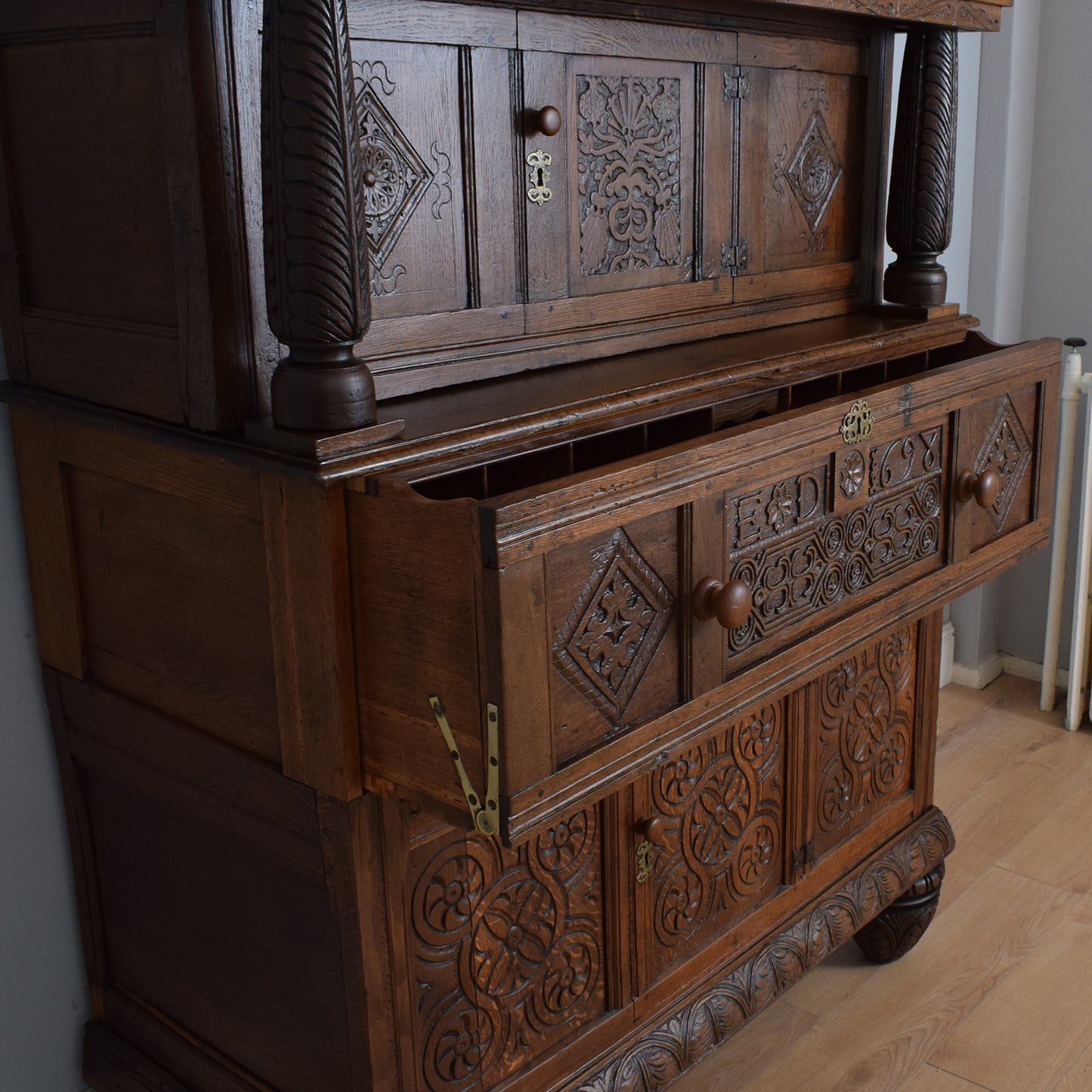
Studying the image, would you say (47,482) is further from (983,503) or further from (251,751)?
(983,503)

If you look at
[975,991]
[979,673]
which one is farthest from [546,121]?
[979,673]

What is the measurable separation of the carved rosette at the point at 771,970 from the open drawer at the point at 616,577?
0.64 metres

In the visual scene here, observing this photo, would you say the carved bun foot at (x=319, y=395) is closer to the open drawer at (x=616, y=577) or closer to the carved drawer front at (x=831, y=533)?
the open drawer at (x=616, y=577)

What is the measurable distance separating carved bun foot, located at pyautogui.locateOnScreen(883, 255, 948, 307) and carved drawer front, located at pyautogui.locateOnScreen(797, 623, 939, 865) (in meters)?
0.52

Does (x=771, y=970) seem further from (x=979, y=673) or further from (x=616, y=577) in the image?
(x=979, y=673)

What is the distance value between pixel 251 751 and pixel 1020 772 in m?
2.23

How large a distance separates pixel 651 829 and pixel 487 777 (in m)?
0.66

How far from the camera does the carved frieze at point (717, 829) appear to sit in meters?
1.81

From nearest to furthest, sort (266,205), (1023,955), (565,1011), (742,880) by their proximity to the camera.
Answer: (266,205) → (565,1011) → (742,880) → (1023,955)

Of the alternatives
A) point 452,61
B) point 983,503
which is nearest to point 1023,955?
point 983,503

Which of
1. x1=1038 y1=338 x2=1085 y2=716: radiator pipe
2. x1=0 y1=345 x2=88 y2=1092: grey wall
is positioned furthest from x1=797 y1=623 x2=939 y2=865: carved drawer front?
x1=0 y1=345 x2=88 y2=1092: grey wall

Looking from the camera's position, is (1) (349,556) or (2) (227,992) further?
(2) (227,992)

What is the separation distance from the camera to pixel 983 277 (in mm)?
3221

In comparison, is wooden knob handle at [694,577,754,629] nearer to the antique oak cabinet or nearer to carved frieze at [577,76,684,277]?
the antique oak cabinet
